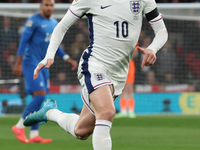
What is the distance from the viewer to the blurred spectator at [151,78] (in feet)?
35.2

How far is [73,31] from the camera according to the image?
1119 centimetres

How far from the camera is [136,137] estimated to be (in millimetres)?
5883

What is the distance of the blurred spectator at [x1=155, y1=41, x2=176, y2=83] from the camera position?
11.1m

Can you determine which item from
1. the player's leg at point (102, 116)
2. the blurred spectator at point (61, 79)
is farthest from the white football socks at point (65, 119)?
the blurred spectator at point (61, 79)

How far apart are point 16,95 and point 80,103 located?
158 cm

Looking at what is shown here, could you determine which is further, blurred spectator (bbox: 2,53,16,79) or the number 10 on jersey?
blurred spectator (bbox: 2,53,16,79)

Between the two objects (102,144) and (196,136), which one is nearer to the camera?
(102,144)

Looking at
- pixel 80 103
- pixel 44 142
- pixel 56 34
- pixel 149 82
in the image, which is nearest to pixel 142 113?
pixel 149 82

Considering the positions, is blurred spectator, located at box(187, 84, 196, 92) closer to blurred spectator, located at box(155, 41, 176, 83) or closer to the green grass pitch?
blurred spectator, located at box(155, 41, 176, 83)

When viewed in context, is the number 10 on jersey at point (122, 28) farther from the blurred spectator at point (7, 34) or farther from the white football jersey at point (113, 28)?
the blurred spectator at point (7, 34)

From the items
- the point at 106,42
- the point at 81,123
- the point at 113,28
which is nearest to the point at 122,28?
the point at 113,28

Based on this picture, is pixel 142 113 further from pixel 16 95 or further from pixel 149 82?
pixel 16 95

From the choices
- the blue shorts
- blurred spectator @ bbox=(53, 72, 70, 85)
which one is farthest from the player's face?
blurred spectator @ bbox=(53, 72, 70, 85)

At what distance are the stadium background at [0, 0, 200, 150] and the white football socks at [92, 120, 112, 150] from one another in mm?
5361
